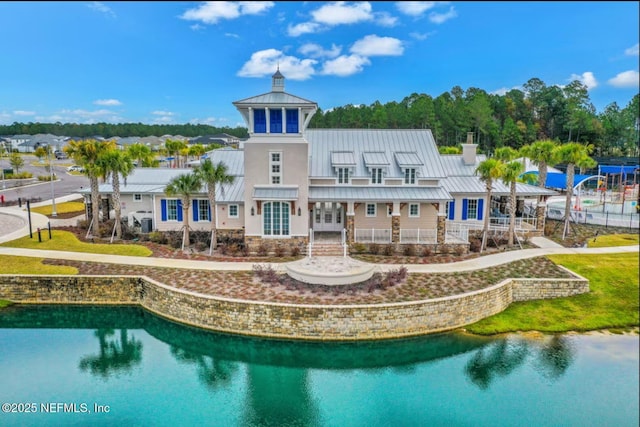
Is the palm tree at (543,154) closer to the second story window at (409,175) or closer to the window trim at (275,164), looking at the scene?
the second story window at (409,175)

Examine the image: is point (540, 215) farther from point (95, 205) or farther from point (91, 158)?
point (91, 158)

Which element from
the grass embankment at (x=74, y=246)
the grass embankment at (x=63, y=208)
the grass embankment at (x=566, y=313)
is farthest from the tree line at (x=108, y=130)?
the grass embankment at (x=566, y=313)

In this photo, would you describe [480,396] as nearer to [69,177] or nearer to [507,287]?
[507,287]

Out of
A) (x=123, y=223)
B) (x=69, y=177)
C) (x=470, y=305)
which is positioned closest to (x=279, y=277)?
(x=470, y=305)

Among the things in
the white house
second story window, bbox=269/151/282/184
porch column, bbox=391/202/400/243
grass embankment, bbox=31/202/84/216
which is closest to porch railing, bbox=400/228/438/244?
the white house

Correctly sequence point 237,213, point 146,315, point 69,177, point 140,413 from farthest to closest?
point 69,177
point 237,213
point 146,315
point 140,413

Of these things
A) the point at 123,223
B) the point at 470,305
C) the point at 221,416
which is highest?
the point at 123,223

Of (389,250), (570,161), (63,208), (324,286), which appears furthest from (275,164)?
(63,208)

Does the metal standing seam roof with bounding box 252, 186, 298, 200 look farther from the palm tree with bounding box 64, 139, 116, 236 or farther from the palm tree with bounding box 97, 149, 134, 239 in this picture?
the palm tree with bounding box 64, 139, 116, 236
